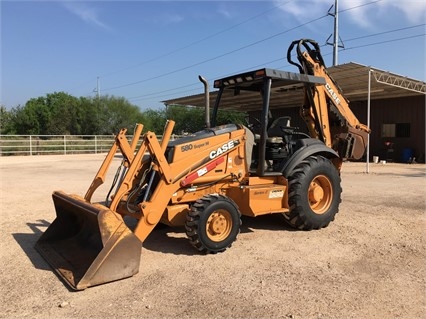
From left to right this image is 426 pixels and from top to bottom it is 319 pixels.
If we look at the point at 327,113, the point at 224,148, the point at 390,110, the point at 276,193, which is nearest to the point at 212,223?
the point at 224,148

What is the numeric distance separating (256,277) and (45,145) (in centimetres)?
2832

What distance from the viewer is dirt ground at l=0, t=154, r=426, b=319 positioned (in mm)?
3676

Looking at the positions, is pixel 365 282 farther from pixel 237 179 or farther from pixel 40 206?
pixel 40 206

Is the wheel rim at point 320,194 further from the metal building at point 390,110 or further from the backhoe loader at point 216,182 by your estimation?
the metal building at point 390,110

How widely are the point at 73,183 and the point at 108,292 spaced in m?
9.14

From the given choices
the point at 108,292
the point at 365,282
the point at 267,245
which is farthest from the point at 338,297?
the point at 108,292

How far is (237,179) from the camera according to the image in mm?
5824

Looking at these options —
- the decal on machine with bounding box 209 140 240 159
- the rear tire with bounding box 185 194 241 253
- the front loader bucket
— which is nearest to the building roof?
the decal on machine with bounding box 209 140 240 159

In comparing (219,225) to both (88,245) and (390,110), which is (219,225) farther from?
(390,110)

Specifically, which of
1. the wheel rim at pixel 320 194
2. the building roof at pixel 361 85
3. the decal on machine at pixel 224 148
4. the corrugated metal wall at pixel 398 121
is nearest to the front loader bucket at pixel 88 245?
the decal on machine at pixel 224 148

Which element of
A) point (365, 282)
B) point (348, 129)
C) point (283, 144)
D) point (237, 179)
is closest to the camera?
point (365, 282)

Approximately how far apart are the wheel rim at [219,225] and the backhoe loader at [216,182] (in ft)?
0.04

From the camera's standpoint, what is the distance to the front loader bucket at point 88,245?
4.14 m

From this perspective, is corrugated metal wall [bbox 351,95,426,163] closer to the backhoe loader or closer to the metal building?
the metal building
